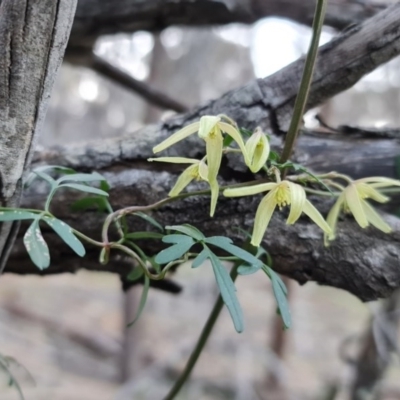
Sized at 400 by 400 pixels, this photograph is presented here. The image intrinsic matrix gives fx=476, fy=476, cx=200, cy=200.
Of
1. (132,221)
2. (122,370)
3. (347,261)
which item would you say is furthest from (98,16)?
(122,370)

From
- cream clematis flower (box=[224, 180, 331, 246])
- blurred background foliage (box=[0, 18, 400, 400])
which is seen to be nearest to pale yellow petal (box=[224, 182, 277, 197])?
cream clematis flower (box=[224, 180, 331, 246])

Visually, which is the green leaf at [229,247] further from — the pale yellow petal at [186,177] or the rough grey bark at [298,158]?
the rough grey bark at [298,158]

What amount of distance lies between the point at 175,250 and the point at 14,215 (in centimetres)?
12

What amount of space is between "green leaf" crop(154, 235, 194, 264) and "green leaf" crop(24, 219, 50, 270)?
0.26ft

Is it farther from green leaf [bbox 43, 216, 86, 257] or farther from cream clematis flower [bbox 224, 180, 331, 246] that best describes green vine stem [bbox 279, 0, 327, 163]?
green leaf [bbox 43, 216, 86, 257]

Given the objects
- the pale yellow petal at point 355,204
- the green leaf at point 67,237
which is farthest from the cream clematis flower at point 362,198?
the green leaf at point 67,237

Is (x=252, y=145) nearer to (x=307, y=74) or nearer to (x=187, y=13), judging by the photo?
(x=307, y=74)

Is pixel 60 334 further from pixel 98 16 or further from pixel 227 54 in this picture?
pixel 227 54

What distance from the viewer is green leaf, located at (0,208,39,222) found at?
35cm

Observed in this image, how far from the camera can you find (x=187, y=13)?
123 cm

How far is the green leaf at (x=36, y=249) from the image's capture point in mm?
334

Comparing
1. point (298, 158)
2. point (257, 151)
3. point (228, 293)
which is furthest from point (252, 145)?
point (298, 158)

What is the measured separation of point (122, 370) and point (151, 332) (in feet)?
3.37

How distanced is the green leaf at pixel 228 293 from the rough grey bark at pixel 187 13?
99cm
